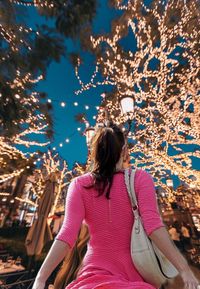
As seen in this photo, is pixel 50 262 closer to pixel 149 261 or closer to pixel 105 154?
pixel 149 261

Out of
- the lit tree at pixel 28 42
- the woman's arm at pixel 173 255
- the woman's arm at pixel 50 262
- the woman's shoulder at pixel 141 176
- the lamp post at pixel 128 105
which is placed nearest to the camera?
the woman's arm at pixel 173 255

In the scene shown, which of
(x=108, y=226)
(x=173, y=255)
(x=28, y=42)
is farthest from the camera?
(x=28, y=42)

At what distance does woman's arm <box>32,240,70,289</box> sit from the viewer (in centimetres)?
96

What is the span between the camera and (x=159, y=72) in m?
8.44

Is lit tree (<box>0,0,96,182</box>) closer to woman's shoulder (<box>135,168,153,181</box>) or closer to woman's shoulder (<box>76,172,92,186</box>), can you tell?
woman's shoulder (<box>76,172,92,186</box>)

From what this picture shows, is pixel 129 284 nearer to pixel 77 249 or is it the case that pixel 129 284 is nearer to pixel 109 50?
pixel 77 249

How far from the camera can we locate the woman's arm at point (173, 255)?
857 millimetres

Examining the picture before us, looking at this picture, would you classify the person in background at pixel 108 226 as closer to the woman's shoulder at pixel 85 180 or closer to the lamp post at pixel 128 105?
the woman's shoulder at pixel 85 180

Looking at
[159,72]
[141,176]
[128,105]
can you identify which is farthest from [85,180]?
[159,72]

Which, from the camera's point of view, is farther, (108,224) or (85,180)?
(85,180)

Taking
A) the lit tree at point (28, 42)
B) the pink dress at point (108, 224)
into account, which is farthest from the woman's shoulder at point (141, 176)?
the lit tree at point (28, 42)

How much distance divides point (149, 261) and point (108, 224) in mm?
245

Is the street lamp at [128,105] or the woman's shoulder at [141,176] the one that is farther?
the street lamp at [128,105]

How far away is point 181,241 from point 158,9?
9.72 m
